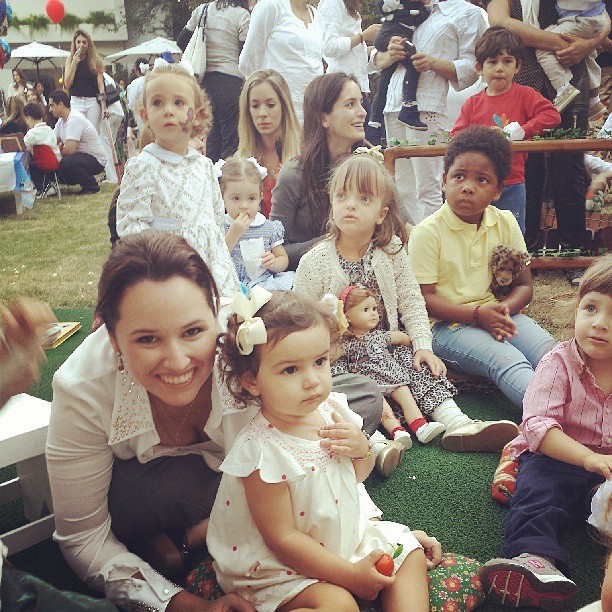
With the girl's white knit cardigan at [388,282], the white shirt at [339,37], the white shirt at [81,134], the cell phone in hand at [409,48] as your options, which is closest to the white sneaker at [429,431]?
the girl's white knit cardigan at [388,282]

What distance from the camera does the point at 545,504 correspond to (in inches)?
69.1

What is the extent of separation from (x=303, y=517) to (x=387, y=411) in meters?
1.11

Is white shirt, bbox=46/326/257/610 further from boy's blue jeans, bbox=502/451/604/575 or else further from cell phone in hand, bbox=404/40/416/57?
cell phone in hand, bbox=404/40/416/57

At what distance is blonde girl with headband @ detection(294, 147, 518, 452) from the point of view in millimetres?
2525

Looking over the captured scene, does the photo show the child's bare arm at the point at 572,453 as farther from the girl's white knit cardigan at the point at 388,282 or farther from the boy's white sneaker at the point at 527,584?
the girl's white knit cardigan at the point at 388,282

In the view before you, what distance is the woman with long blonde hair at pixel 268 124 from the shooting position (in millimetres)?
3795

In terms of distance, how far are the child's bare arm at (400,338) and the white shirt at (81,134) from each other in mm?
7655

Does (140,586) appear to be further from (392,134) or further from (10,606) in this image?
(392,134)

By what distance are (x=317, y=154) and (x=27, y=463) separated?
212cm

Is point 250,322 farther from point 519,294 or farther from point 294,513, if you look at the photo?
point 519,294

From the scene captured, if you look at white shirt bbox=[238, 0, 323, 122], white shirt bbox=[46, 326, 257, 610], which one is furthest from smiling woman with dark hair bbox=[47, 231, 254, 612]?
white shirt bbox=[238, 0, 323, 122]

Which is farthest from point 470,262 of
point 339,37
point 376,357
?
point 339,37

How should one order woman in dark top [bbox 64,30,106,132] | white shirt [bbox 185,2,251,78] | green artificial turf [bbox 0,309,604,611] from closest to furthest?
green artificial turf [bbox 0,309,604,611], white shirt [bbox 185,2,251,78], woman in dark top [bbox 64,30,106,132]

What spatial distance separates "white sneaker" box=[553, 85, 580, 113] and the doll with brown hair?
2261mm
